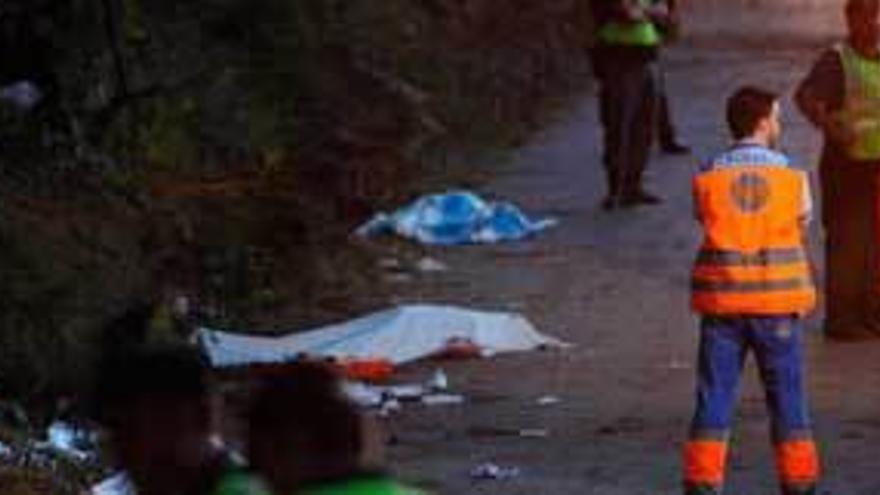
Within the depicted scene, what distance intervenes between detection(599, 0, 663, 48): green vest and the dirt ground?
3.56 ft

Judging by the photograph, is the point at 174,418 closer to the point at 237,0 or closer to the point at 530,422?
the point at 530,422

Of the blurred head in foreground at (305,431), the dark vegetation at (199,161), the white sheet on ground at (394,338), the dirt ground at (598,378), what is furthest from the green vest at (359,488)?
the white sheet on ground at (394,338)

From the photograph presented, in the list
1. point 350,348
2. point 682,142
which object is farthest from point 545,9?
point 350,348

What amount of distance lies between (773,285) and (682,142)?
13228 mm

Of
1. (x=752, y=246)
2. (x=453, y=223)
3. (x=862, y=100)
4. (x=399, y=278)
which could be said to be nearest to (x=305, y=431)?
(x=752, y=246)

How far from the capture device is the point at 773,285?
9594mm

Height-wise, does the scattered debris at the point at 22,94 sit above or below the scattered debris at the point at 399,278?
above

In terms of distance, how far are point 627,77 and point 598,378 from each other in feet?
18.8

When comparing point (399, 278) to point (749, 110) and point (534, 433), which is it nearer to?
point (534, 433)

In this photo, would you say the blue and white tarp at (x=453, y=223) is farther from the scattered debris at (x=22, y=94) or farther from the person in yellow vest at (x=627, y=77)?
the scattered debris at (x=22, y=94)

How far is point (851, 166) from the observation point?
1362cm

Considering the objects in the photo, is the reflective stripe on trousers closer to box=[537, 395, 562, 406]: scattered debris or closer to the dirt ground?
the dirt ground

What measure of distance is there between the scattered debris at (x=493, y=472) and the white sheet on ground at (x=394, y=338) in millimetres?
1861

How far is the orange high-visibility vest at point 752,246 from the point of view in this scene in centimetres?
959
